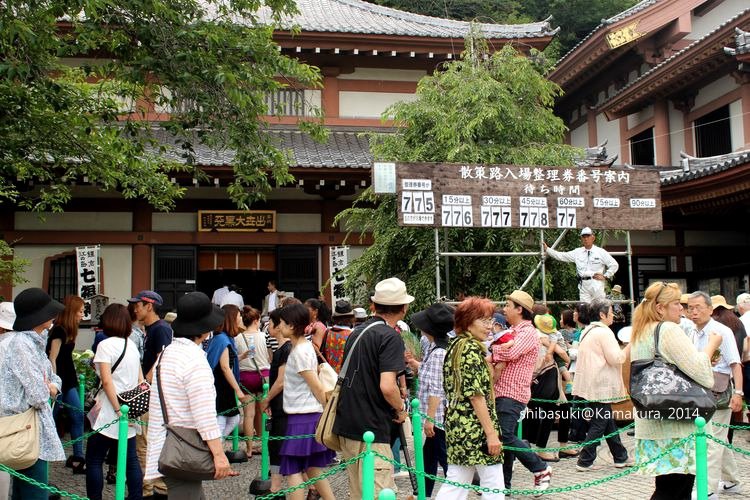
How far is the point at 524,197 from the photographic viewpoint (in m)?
10.5

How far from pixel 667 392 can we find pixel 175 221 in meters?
11.0

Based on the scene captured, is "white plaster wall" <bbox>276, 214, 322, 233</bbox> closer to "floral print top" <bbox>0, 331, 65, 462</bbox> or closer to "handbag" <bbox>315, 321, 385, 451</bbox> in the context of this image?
"floral print top" <bbox>0, 331, 65, 462</bbox>

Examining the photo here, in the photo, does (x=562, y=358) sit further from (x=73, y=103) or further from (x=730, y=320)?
(x=73, y=103)

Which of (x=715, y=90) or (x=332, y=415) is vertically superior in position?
(x=715, y=90)

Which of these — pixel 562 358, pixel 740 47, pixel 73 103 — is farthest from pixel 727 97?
pixel 73 103

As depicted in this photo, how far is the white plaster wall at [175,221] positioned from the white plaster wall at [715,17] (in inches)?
585

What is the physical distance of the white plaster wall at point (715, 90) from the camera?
1684 centimetres

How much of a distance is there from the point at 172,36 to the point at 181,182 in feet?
21.3

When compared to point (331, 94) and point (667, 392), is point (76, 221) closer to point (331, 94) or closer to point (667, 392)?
point (331, 94)

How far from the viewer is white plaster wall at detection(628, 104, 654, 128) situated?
786 inches

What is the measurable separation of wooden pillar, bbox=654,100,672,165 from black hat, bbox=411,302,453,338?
15.4 m

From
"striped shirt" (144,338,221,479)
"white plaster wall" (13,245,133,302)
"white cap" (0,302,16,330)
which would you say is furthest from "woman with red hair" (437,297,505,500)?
"white plaster wall" (13,245,133,302)

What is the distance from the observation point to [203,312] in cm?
443

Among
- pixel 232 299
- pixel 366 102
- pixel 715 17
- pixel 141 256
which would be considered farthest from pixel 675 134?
pixel 141 256
